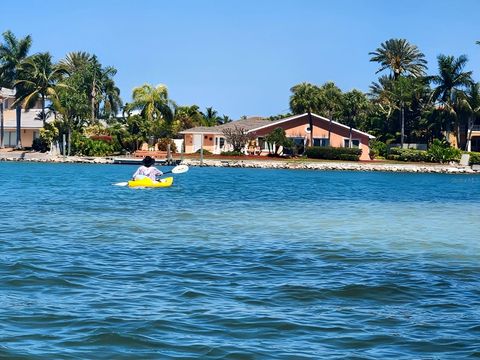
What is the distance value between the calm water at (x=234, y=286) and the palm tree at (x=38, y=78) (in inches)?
2361

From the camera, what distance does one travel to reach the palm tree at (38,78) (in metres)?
85.2

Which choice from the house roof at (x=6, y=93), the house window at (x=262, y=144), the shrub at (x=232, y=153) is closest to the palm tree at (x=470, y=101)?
the house window at (x=262, y=144)

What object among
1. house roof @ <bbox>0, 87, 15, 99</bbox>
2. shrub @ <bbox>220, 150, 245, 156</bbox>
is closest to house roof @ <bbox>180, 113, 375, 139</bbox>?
shrub @ <bbox>220, 150, 245, 156</bbox>

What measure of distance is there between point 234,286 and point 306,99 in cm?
7553

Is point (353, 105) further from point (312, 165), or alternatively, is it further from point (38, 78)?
point (38, 78)

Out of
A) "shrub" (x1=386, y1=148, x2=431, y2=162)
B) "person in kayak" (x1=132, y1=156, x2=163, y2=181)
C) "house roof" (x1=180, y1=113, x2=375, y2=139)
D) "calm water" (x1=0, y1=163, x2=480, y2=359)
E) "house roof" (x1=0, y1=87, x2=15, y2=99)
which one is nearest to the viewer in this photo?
"calm water" (x1=0, y1=163, x2=480, y2=359)

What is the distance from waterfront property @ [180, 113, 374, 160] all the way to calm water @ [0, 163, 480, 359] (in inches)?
2407

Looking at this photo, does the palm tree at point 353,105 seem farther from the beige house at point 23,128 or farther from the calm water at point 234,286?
the calm water at point 234,286

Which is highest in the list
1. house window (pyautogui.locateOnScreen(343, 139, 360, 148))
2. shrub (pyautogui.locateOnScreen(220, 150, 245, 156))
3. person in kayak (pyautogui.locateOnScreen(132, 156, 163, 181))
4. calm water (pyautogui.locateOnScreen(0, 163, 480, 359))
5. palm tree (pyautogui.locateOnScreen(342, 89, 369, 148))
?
palm tree (pyautogui.locateOnScreen(342, 89, 369, 148))

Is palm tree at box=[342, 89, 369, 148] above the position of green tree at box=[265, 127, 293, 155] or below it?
above

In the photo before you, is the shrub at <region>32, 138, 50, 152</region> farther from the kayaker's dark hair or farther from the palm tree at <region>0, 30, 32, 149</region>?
the kayaker's dark hair

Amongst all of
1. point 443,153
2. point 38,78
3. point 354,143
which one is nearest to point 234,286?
point 38,78

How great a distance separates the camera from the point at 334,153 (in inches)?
3433

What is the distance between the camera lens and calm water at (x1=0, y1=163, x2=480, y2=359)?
31.8 feet
